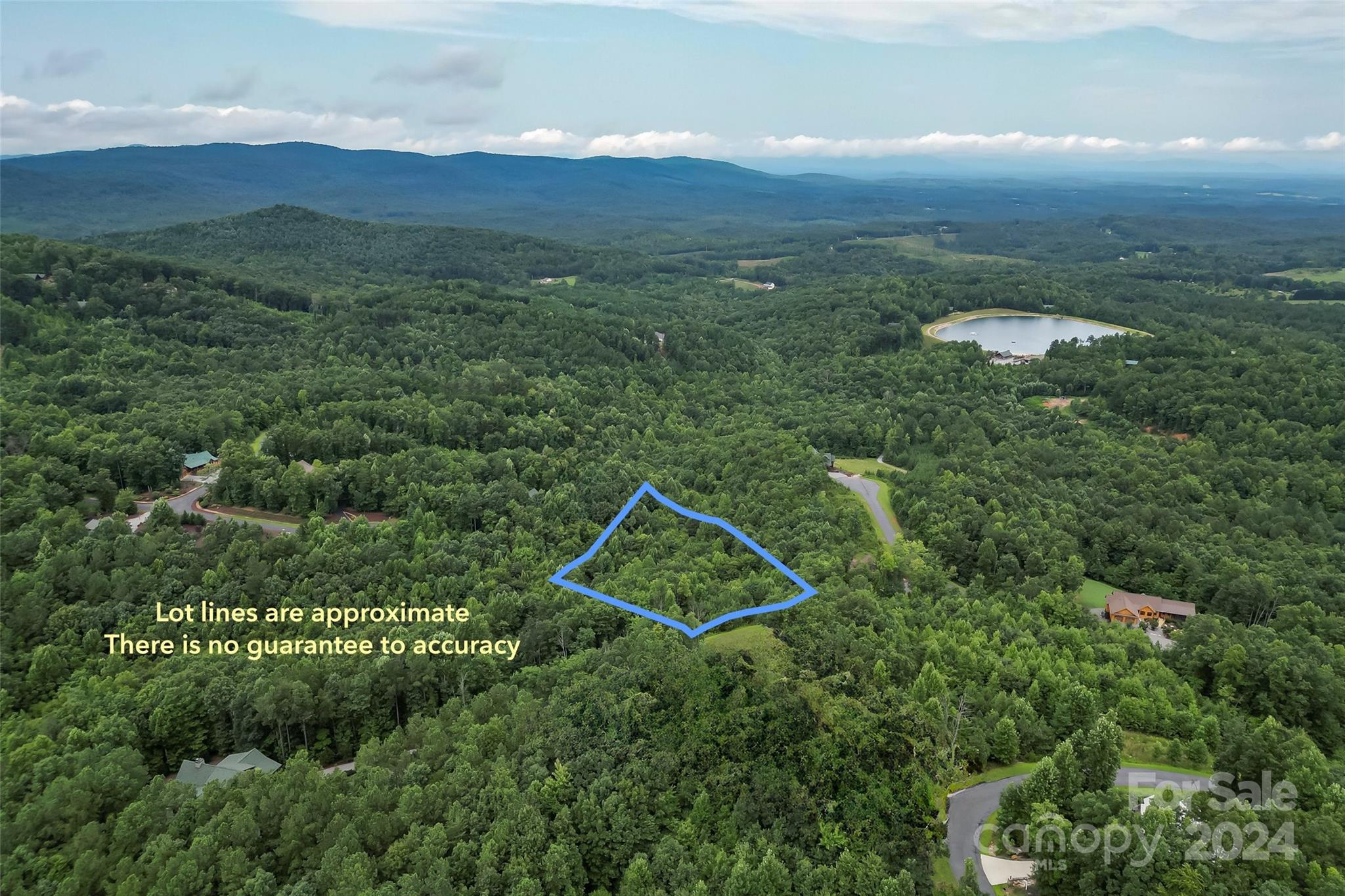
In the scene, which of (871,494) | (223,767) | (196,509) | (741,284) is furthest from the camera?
(741,284)

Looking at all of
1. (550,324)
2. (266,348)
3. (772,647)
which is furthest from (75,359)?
(772,647)

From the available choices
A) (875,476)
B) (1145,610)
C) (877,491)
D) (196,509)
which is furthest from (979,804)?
(196,509)

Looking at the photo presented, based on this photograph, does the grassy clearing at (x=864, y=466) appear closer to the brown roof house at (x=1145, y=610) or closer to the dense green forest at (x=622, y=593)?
the dense green forest at (x=622, y=593)

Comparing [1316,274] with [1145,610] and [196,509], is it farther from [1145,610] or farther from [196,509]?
[196,509]

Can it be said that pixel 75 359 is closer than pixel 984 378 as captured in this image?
Yes

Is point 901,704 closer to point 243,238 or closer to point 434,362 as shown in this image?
point 434,362

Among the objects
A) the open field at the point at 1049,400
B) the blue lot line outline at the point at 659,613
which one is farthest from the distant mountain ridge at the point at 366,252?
the open field at the point at 1049,400

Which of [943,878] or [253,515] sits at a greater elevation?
[253,515]
